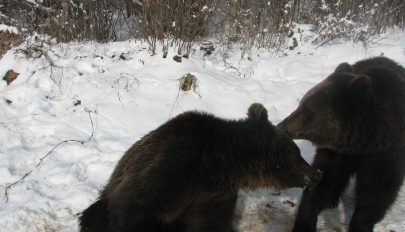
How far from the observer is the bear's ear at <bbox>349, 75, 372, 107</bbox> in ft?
11.8

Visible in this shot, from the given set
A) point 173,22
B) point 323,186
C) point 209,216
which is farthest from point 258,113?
point 173,22

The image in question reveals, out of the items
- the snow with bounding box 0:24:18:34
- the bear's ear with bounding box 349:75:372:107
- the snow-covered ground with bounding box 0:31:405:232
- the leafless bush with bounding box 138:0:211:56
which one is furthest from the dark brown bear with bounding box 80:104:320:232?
the snow with bounding box 0:24:18:34

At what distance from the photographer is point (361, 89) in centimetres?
364

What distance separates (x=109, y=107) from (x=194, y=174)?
11.3 feet

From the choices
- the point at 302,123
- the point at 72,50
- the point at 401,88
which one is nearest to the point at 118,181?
the point at 302,123

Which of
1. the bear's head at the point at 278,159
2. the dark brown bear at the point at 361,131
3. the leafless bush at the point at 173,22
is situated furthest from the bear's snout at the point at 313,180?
the leafless bush at the point at 173,22

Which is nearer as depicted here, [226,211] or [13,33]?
[226,211]

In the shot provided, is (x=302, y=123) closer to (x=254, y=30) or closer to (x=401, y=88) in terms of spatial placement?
(x=401, y=88)

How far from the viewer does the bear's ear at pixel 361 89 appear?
3600 mm

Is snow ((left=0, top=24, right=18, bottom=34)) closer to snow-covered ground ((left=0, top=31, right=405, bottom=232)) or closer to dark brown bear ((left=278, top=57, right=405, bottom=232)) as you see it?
snow-covered ground ((left=0, top=31, right=405, bottom=232))

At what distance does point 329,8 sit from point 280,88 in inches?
126

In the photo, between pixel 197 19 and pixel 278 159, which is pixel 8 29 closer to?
pixel 197 19

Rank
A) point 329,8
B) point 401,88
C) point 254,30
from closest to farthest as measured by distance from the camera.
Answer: point 401,88, point 254,30, point 329,8

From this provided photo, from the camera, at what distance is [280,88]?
7516 millimetres
